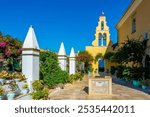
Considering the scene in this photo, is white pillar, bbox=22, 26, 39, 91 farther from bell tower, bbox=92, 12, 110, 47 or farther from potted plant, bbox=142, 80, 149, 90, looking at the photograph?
bell tower, bbox=92, 12, 110, 47

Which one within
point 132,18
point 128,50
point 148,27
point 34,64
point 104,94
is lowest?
point 104,94

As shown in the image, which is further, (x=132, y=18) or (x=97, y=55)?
(x=97, y=55)

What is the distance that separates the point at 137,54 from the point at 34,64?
25.9 ft

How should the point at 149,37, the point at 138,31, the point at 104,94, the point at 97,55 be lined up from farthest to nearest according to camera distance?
the point at 97,55, the point at 138,31, the point at 149,37, the point at 104,94

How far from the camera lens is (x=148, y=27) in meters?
15.0

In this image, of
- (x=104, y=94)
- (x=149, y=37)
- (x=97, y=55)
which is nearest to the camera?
(x=104, y=94)

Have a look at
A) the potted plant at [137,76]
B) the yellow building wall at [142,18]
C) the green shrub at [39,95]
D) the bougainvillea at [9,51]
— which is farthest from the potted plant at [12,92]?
the yellow building wall at [142,18]

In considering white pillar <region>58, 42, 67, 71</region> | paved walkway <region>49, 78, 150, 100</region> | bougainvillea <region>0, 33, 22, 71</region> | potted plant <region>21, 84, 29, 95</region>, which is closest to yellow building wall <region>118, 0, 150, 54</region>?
white pillar <region>58, 42, 67, 71</region>

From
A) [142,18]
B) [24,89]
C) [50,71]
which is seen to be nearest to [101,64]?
[142,18]

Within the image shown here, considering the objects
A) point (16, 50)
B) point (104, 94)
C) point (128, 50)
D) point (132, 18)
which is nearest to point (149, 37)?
point (128, 50)

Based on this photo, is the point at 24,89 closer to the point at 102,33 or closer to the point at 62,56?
the point at 62,56

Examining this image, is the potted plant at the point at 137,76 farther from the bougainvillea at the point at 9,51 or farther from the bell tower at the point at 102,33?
the bell tower at the point at 102,33

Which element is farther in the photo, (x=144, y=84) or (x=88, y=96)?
(x=144, y=84)

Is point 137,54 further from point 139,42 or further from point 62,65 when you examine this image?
point 62,65
